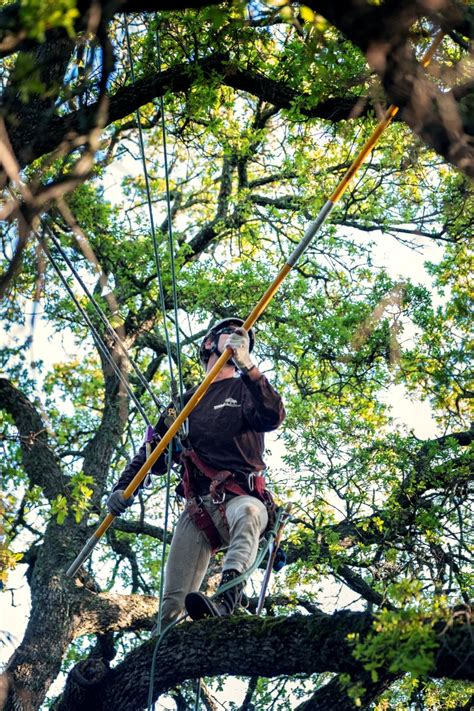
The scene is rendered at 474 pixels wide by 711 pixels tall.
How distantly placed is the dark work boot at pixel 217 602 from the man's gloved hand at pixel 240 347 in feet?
3.57

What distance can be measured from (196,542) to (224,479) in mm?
414

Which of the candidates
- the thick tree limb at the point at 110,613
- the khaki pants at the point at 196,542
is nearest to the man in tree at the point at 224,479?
the khaki pants at the point at 196,542

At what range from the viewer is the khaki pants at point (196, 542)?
510cm

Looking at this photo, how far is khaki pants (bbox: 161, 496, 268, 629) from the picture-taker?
16.7ft

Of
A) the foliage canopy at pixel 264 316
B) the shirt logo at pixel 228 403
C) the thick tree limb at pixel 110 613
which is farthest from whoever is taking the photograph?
the thick tree limb at pixel 110 613

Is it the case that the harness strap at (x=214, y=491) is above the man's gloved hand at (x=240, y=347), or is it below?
below

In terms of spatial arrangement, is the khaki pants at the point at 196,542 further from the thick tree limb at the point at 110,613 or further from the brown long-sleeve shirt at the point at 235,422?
the thick tree limb at the point at 110,613

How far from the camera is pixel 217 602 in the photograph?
486cm

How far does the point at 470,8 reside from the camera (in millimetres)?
3188

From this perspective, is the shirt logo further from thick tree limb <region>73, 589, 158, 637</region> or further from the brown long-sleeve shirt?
thick tree limb <region>73, 589, 158, 637</region>

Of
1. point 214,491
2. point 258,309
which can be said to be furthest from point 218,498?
point 258,309

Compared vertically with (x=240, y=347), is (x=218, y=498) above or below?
below

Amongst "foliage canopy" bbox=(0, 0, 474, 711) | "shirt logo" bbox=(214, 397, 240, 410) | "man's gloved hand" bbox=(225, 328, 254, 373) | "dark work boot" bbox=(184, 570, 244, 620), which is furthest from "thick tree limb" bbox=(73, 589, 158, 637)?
"man's gloved hand" bbox=(225, 328, 254, 373)

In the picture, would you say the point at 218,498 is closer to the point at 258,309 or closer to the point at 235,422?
the point at 235,422
